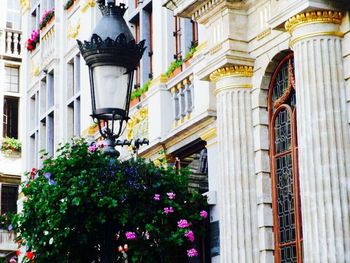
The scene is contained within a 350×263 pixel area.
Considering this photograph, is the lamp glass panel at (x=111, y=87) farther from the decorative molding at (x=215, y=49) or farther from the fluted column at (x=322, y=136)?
the decorative molding at (x=215, y=49)

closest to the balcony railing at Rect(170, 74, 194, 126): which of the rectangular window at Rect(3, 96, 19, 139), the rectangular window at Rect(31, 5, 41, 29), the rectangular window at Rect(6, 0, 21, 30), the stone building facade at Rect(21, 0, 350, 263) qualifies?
the stone building facade at Rect(21, 0, 350, 263)

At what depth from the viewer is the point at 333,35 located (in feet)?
37.2

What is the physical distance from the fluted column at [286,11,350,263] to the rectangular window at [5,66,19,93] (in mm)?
24150

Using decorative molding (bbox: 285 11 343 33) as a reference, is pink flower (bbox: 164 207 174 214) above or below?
below

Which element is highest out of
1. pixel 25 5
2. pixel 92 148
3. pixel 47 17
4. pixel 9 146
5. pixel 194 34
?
pixel 25 5

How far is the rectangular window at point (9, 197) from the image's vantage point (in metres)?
33.2

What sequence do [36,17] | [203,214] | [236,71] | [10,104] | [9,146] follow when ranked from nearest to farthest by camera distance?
[236,71], [203,214], [36,17], [9,146], [10,104]

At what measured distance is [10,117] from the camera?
3434 cm

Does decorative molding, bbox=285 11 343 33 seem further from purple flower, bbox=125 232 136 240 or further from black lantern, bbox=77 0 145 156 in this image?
purple flower, bbox=125 232 136 240

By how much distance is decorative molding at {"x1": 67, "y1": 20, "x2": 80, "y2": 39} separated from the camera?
Answer: 22.4 meters

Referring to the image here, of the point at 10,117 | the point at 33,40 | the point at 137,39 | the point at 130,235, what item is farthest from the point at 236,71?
the point at 10,117

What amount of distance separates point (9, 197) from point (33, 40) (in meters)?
9.21

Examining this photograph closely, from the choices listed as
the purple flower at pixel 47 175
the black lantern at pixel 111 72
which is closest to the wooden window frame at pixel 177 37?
the purple flower at pixel 47 175

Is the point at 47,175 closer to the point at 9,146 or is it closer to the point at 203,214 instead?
the point at 203,214
